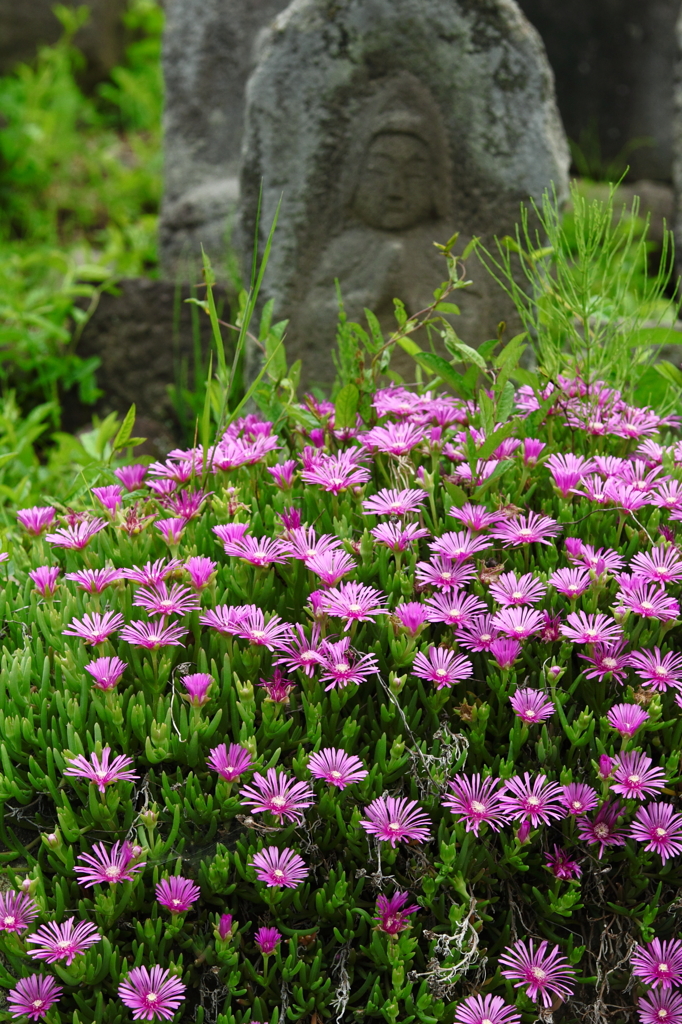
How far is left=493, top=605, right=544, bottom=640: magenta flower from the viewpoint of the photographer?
132cm

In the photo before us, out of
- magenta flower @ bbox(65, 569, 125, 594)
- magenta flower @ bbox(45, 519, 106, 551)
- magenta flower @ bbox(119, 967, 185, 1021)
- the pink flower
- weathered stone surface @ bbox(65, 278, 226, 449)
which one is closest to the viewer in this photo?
magenta flower @ bbox(119, 967, 185, 1021)

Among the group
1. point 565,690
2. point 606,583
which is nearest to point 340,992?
point 565,690

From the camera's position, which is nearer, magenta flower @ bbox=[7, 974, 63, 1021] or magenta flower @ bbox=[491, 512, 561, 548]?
magenta flower @ bbox=[7, 974, 63, 1021]

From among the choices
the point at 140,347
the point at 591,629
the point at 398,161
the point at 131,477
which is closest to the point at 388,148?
the point at 398,161

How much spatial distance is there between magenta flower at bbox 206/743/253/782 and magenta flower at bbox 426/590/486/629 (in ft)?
1.12

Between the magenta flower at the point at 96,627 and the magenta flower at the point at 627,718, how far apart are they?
2.43 feet

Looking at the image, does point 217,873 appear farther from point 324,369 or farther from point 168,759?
point 324,369

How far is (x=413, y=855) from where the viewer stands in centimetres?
130

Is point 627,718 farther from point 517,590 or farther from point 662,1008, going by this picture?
point 662,1008

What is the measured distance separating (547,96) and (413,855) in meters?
2.66

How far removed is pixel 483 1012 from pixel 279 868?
12.7 inches

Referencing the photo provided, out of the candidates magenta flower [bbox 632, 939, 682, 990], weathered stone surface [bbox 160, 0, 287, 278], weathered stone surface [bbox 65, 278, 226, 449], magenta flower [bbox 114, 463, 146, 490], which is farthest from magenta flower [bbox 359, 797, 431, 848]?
weathered stone surface [bbox 160, 0, 287, 278]

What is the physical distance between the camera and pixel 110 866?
1.18 metres

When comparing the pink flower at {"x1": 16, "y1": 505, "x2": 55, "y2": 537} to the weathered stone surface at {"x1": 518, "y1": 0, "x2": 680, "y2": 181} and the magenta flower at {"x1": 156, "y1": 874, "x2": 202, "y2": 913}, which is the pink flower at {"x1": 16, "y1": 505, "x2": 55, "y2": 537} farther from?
the weathered stone surface at {"x1": 518, "y1": 0, "x2": 680, "y2": 181}
